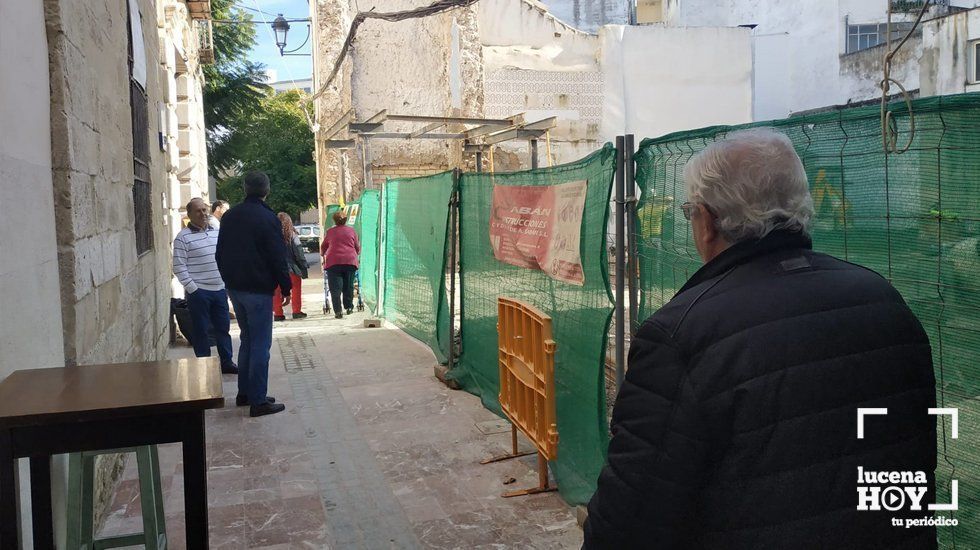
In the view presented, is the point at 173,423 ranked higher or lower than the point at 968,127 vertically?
lower

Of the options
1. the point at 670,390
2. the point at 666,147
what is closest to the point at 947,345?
the point at 670,390

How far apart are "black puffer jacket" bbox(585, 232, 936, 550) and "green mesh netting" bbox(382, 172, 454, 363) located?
19.1ft

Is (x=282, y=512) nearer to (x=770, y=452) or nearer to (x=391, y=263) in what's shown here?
(x=770, y=452)

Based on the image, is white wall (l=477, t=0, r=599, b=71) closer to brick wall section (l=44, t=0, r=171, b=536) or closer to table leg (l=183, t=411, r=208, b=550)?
brick wall section (l=44, t=0, r=171, b=536)

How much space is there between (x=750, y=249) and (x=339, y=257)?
10.6 m

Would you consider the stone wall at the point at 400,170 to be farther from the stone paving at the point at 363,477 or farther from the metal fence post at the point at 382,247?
the stone paving at the point at 363,477

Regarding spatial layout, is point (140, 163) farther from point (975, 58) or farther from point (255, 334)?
point (975, 58)

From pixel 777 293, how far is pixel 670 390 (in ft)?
1.00

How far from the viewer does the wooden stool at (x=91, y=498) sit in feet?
9.25

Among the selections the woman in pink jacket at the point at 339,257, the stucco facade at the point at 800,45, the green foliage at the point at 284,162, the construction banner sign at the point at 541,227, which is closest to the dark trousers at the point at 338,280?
the woman in pink jacket at the point at 339,257

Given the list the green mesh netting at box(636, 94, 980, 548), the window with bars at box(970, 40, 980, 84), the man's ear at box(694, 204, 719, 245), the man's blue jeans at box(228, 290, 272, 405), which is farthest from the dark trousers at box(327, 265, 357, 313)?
the window with bars at box(970, 40, 980, 84)

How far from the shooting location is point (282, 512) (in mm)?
4480

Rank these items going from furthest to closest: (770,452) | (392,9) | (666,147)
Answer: (392,9), (666,147), (770,452)

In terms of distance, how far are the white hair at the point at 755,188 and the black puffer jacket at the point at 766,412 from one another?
0.05m
